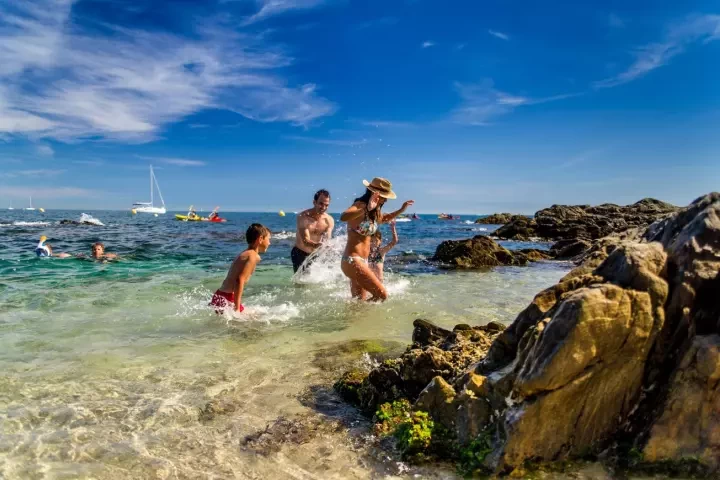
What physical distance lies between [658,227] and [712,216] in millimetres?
466

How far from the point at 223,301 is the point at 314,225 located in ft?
13.0

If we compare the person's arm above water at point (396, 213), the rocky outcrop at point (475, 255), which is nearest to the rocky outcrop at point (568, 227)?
the rocky outcrop at point (475, 255)

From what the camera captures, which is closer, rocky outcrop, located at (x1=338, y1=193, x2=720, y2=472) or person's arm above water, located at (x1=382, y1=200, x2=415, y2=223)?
rocky outcrop, located at (x1=338, y1=193, x2=720, y2=472)

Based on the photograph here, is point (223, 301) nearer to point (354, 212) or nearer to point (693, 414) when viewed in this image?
point (354, 212)

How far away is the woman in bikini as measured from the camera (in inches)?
311

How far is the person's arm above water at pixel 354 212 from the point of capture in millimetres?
7838

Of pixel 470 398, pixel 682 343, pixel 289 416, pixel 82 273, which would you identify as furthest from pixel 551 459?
pixel 82 273

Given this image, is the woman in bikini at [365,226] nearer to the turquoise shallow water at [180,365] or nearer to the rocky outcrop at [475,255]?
the turquoise shallow water at [180,365]

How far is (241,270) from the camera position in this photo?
737 cm

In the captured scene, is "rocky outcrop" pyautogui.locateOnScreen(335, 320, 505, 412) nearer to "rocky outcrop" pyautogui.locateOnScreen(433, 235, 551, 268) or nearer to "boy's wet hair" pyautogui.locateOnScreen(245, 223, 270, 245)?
"boy's wet hair" pyautogui.locateOnScreen(245, 223, 270, 245)

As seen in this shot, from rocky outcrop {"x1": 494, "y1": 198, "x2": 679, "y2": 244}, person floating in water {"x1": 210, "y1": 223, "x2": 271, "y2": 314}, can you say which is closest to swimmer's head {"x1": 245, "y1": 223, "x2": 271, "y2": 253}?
person floating in water {"x1": 210, "y1": 223, "x2": 271, "y2": 314}

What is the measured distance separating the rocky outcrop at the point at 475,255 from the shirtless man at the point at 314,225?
6.67 m

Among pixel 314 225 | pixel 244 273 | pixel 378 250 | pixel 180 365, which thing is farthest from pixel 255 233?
pixel 314 225

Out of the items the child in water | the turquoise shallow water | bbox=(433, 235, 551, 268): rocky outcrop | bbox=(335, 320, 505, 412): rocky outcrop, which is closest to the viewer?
the turquoise shallow water
